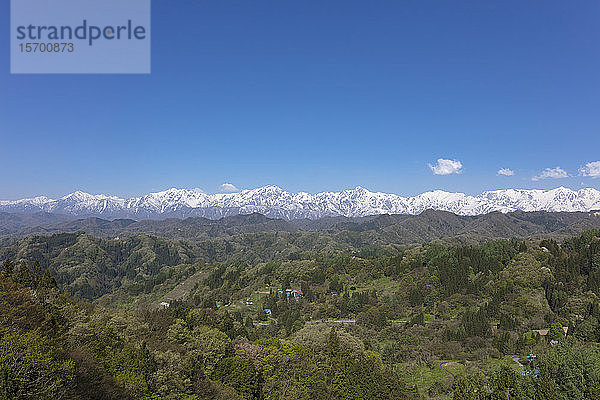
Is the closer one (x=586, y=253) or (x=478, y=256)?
(x=586, y=253)

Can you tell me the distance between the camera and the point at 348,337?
3147 inches

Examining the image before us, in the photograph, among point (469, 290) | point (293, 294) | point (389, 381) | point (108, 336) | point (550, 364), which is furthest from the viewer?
point (293, 294)

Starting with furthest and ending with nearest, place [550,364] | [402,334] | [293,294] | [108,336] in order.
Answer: [293,294], [402,334], [550,364], [108,336]

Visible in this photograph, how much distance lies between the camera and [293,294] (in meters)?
183

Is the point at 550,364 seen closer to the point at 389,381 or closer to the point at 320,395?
the point at 389,381

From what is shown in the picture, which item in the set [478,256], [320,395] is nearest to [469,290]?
[478,256]

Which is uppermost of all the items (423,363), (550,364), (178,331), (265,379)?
(178,331)

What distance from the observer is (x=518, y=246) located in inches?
7717

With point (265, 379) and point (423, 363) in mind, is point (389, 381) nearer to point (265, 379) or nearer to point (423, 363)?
point (265, 379)

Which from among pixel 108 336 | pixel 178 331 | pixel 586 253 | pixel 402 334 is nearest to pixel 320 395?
pixel 178 331

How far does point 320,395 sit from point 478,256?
160 m

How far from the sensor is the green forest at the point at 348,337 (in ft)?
123

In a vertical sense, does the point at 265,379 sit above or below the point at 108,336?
below

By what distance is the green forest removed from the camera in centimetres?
3747
